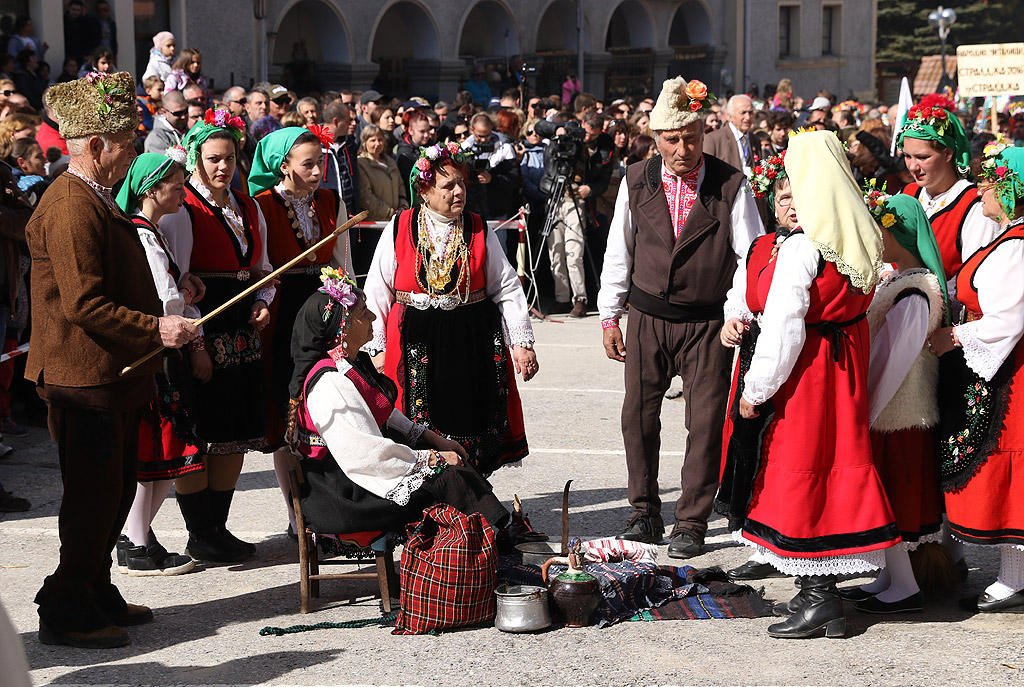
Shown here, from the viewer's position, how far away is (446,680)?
428 cm

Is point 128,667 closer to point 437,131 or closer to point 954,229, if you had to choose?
point 954,229

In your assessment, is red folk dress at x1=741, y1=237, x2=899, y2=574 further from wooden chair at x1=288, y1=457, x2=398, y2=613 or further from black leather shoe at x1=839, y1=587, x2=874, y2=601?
wooden chair at x1=288, y1=457, x2=398, y2=613

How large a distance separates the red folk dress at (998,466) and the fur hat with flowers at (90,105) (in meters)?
3.27

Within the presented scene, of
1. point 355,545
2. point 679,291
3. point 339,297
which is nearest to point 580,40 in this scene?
point 679,291

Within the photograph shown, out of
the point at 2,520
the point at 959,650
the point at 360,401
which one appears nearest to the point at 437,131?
the point at 2,520

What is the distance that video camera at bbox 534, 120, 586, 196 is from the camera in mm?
12492

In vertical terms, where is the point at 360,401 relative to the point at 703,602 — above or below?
above

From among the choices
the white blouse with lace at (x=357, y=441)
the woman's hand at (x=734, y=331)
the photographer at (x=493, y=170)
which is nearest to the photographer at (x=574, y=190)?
the photographer at (x=493, y=170)

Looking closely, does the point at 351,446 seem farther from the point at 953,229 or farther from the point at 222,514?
the point at 953,229

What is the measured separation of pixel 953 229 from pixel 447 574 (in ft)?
8.70

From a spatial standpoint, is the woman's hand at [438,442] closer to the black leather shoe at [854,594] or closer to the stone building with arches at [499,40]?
the black leather shoe at [854,594]

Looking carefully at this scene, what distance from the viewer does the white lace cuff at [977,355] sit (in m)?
4.70

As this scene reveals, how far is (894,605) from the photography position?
193 inches

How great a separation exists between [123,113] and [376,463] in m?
1.59
